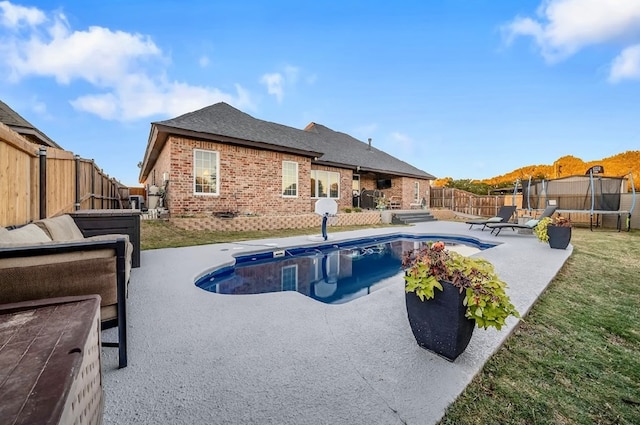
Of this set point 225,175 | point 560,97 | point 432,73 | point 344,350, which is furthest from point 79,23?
point 560,97

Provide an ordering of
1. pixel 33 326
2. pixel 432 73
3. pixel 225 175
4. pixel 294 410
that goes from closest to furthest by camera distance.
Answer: pixel 33 326 → pixel 294 410 → pixel 225 175 → pixel 432 73

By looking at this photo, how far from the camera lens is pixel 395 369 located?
1973 millimetres

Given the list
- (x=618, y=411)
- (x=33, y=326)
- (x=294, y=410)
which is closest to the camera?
(x=33, y=326)

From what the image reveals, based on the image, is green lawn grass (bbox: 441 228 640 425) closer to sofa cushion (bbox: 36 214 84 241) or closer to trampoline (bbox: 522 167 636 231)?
sofa cushion (bbox: 36 214 84 241)

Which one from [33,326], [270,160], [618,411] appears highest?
[270,160]

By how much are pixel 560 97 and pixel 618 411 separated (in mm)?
17016

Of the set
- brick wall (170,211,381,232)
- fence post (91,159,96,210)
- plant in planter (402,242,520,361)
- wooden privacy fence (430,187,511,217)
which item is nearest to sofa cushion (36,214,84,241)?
plant in planter (402,242,520,361)

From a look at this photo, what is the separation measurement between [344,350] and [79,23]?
41.7 feet

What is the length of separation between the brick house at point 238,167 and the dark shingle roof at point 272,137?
3cm

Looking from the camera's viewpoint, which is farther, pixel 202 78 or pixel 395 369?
pixel 202 78

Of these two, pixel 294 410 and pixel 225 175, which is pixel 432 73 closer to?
pixel 225 175

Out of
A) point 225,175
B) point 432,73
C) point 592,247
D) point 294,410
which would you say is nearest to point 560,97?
point 432,73

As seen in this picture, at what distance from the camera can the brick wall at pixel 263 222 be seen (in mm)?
9172

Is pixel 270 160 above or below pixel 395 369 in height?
above
